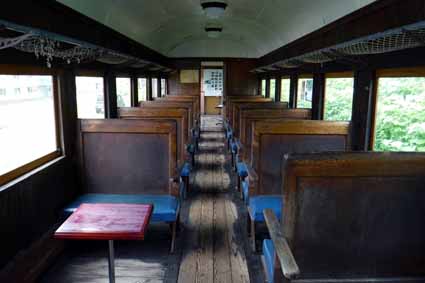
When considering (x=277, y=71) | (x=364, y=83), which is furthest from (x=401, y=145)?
(x=277, y=71)

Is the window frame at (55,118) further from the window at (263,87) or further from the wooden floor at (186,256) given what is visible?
the window at (263,87)

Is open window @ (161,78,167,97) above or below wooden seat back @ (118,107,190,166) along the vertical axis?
above

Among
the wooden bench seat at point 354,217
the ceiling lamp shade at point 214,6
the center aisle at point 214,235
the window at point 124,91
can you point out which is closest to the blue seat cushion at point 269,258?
the wooden bench seat at point 354,217

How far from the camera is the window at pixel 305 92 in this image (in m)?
5.31

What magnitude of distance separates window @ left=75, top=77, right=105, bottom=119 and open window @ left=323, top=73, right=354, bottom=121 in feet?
9.42

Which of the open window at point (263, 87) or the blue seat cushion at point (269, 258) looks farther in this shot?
the open window at point (263, 87)

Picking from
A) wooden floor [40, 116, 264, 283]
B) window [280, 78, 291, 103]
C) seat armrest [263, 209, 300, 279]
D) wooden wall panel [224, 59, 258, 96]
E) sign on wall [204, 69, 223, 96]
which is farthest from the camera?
sign on wall [204, 69, 223, 96]

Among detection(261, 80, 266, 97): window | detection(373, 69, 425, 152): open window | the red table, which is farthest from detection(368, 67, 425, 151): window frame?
detection(261, 80, 266, 97): window

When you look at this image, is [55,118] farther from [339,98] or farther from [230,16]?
[230,16]

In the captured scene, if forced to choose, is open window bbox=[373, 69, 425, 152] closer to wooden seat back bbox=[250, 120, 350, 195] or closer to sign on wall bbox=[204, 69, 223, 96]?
wooden seat back bbox=[250, 120, 350, 195]

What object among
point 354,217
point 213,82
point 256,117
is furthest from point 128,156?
point 213,82

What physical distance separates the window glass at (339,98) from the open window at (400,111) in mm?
525

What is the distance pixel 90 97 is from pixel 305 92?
10.9 ft

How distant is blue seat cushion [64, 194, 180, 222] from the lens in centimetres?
280
